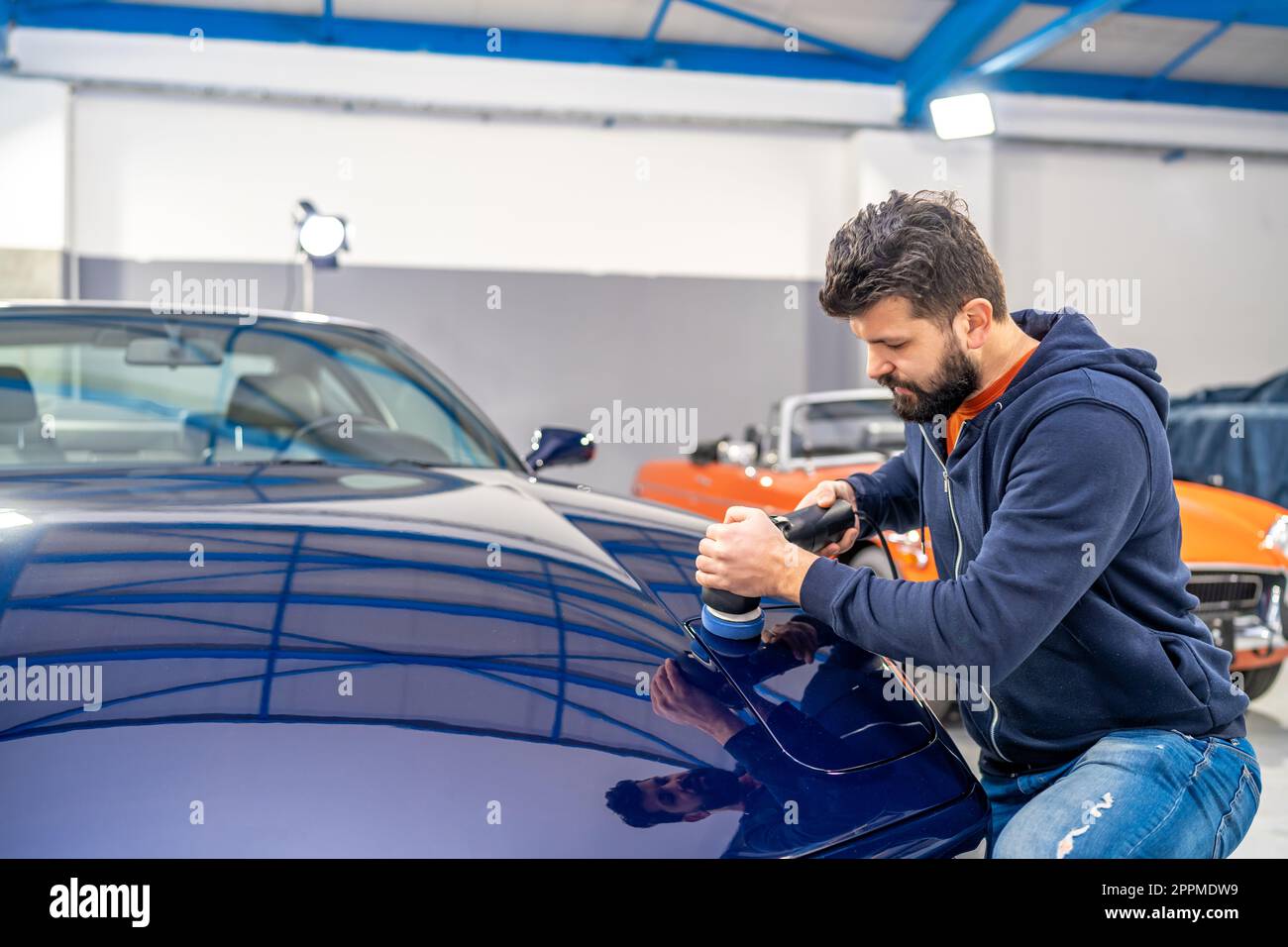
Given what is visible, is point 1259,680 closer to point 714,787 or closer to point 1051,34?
point 714,787

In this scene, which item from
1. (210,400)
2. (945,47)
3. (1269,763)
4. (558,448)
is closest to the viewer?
(210,400)

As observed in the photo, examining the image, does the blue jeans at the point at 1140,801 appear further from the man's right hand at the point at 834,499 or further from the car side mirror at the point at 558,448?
the car side mirror at the point at 558,448

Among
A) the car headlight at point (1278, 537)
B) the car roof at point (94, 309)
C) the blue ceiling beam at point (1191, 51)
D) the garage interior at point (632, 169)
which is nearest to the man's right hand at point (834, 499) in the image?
the car roof at point (94, 309)

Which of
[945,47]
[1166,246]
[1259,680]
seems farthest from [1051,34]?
[1259,680]

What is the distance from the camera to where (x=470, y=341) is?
9.03m

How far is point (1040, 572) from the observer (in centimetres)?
120

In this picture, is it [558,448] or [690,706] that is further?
[558,448]

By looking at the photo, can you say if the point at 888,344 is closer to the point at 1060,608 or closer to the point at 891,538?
the point at 1060,608

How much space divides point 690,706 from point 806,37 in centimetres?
881

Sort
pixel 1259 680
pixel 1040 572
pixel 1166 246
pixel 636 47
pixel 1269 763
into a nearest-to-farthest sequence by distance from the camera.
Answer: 1. pixel 1040 572
2. pixel 1269 763
3. pixel 1259 680
4. pixel 636 47
5. pixel 1166 246

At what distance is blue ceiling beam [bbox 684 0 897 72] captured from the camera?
820 centimetres

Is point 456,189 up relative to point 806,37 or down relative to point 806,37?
down
